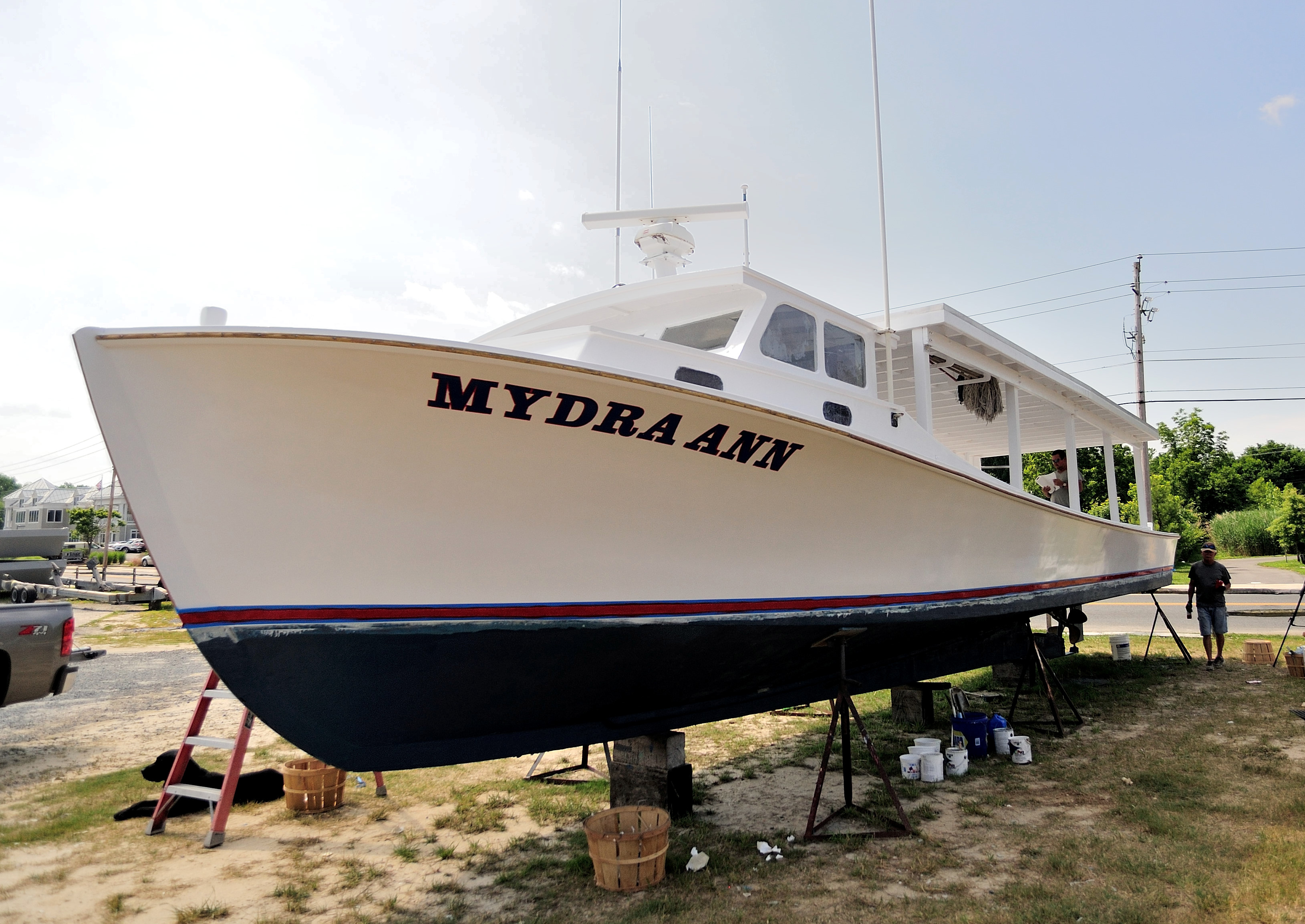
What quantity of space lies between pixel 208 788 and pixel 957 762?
5.48 meters

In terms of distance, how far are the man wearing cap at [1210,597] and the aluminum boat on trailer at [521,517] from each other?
6.57 meters

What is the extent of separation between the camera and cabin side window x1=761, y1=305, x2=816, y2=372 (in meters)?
4.93

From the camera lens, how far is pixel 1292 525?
2338 centimetres

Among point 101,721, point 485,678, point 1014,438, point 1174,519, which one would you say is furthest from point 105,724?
point 1174,519

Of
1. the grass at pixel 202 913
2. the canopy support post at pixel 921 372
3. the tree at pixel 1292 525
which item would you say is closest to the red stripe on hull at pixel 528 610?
the grass at pixel 202 913

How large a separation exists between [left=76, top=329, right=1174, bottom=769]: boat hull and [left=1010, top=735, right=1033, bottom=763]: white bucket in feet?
8.59

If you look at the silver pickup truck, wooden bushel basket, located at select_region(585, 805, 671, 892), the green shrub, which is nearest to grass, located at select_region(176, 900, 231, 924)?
wooden bushel basket, located at select_region(585, 805, 671, 892)

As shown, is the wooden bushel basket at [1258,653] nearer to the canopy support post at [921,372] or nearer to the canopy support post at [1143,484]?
the canopy support post at [1143,484]

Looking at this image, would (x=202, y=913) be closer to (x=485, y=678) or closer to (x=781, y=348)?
(x=485, y=678)

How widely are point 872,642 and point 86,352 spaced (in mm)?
4896

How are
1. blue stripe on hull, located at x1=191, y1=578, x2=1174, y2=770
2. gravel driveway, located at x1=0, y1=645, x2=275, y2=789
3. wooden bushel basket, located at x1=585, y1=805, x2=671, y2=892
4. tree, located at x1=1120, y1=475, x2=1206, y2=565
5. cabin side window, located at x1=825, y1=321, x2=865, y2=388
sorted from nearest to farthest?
blue stripe on hull, located at x1=191, y1=578, x2=1174, y2=770 → wooden bushel basket, located at x1=585, y1=805, x2=671, y2=892 → cabin side window, located at x1=825, y1=321, x2=865, y2=388 → gravel driveway, located at x1=0, y1=645, x2=275, y2=789 → tree, located at x1=1120, y1=475, x2=1206, y2=565

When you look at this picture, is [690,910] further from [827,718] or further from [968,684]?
[968,684]

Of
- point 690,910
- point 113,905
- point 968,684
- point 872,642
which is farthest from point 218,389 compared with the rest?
point 968,684

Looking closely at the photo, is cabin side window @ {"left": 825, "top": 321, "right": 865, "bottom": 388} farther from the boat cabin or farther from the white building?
the white building
